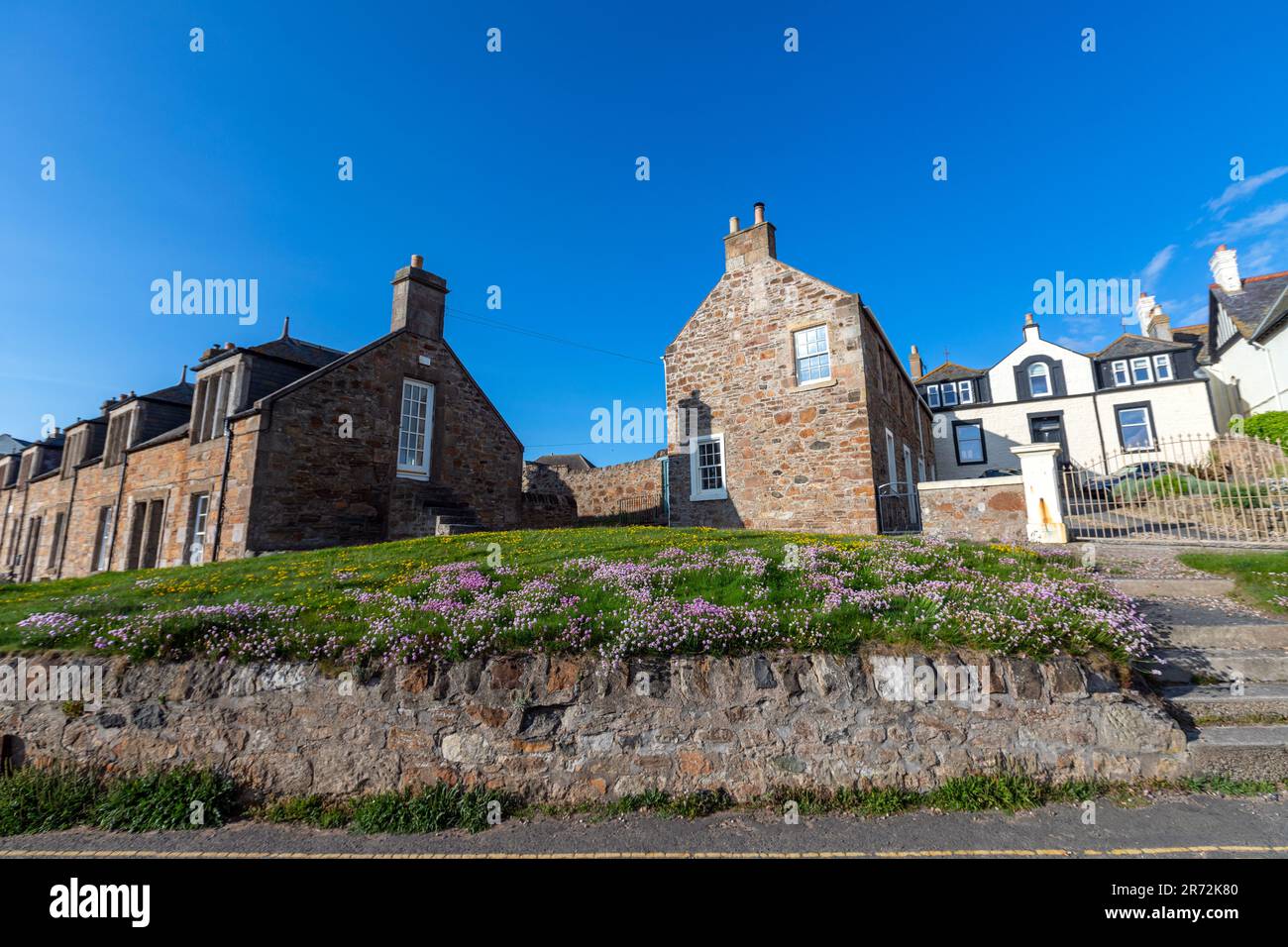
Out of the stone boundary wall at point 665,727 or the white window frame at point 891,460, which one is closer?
the stone boundary wall at point 665,727

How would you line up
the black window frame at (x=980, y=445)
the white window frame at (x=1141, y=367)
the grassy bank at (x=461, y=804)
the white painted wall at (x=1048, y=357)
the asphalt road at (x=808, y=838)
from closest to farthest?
the asphalt road at (x=808, y=838) → the grassy bank at (x=461, y=804) → the white window frame at (x=1141, y=367) → the white painted wall at (x=1048, y=357) → the black window frame at (x=980, y=445)

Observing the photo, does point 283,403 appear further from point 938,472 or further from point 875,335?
point 938,472

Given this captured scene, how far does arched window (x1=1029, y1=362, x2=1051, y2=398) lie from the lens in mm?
33656

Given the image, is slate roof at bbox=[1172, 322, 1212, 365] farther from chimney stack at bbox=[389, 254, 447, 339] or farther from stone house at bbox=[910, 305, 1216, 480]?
chimney stack at bbox=[389, 254, 447, 339]

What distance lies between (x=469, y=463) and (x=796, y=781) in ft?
57.3

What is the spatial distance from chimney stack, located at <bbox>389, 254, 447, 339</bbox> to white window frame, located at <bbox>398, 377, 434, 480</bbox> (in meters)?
1.87

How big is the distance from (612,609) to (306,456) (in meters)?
13.9

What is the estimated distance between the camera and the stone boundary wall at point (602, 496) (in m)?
23.4

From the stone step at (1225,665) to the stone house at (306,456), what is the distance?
52.2 feet

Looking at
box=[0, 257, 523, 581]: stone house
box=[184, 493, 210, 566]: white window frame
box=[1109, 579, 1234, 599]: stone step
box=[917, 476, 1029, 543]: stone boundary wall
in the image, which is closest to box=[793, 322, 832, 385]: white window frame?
box=[917, 476, 1029, 543]: stone boundary wall

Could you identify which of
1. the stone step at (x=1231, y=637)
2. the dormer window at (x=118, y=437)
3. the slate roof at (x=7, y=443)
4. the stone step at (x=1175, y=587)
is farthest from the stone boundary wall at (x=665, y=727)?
the slate roof at (x=7, y=443)

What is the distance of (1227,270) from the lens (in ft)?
99.5

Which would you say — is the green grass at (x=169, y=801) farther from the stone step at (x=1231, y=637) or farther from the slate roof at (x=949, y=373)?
the slate roof at (x=949, y=373)
